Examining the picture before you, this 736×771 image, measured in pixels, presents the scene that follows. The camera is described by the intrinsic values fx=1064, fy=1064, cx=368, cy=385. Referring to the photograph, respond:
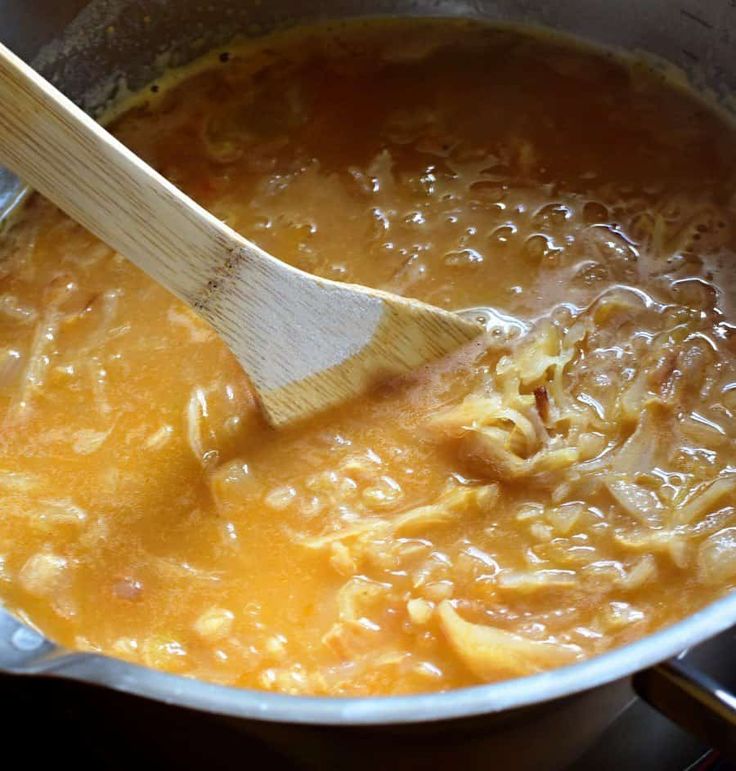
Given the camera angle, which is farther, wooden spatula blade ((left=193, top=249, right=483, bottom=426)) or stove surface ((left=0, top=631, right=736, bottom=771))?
wooden spatula blade ((left=193, top=249, right=483, bottom=426))

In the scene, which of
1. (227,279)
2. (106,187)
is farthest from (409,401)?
(106,187)

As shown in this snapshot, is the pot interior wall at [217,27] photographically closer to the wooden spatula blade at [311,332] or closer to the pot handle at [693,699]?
the wooden spatula blade at [311,332]

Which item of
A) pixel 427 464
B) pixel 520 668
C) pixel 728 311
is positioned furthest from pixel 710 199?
pixel 520 668

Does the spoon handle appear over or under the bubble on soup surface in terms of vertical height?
over

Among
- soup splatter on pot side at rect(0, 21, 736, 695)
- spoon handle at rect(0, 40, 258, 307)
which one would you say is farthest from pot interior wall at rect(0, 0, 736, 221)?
spoon handle at rect(0, 40, 258, 307)

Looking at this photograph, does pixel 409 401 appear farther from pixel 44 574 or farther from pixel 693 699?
pixel 693 699

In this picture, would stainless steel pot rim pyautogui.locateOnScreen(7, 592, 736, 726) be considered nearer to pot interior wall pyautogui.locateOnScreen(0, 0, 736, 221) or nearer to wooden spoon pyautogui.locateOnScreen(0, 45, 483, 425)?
wooden spoon pyautogui.locateOnScreen(0, 45, 483, 425)

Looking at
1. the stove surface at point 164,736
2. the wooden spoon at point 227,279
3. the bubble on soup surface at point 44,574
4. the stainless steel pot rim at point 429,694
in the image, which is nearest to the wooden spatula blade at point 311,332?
the wooden spoon at point 227,279
